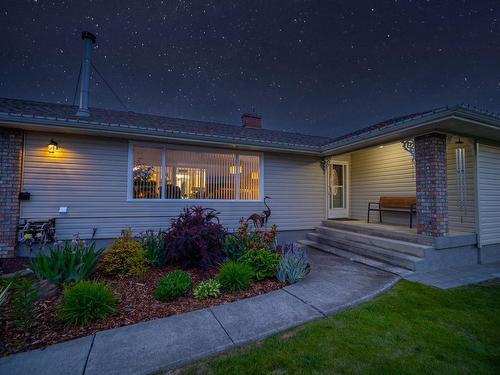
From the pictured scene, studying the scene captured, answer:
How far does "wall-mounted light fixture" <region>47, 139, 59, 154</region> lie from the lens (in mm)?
5320

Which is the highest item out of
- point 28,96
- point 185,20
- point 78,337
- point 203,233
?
point 185,20

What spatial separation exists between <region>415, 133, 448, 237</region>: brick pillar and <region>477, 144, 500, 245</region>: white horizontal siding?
55.4 inches

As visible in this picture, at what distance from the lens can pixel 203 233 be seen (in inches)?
176

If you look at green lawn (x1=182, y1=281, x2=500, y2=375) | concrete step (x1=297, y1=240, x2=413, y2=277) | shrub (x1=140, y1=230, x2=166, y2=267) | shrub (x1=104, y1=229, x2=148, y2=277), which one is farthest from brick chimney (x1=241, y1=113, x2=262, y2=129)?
green lawn (x1=182, y1=281, x2=500, y2=375)

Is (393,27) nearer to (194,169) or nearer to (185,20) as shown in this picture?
(185,20)

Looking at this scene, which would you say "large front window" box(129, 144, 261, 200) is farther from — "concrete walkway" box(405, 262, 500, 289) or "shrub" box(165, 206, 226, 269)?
"concrete walkway" box(405, 262, 500, 289)

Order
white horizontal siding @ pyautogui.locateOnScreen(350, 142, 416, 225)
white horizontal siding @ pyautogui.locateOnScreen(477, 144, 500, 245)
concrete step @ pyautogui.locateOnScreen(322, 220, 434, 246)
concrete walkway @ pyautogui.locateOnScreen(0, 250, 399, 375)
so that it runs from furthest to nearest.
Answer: white horizontal siding @ pyautogui.locateOnScreen(350, 142, 416, 225) < white horizontal siding @ pyautogui.locateOnScreen(477, 144, 500, 245) < concrete step @ pyautogui.locateOnScreen(322, 220, 434, 246) < concrete walkway @ pyautogui.locateOnScreen(0, 250, 399, 375)

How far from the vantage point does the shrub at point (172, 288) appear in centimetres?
336

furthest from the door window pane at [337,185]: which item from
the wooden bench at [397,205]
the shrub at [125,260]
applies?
the shrub at [125,260]

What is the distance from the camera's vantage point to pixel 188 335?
2539 millimetres

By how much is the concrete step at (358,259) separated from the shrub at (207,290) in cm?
363

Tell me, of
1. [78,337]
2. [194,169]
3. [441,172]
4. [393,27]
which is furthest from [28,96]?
[441,172]

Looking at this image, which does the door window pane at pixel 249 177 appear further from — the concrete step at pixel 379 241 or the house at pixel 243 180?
the concrete step at pixel 379 241

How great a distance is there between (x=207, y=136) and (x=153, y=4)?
142 inches
